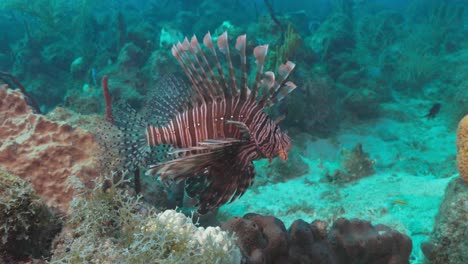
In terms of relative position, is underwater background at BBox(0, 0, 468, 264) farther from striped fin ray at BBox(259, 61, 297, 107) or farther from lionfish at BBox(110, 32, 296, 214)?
striped fin ray at BBox(259, 61, 297, 107)

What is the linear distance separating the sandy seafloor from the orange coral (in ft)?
3.76

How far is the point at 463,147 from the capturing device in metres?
3.29

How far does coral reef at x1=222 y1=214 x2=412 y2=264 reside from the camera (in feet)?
8.66

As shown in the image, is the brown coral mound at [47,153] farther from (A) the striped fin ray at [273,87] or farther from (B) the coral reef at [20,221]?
(A) the striped fin ray at [273,87]

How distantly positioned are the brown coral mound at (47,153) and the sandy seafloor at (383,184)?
263 cm

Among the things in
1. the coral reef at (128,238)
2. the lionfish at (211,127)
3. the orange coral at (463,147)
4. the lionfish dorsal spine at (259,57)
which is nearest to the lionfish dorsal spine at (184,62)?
the lionfish at (211,127)

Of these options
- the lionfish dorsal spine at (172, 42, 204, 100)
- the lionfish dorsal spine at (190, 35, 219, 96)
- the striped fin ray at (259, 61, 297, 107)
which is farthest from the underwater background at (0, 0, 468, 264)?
the striped fin ray at (259, 61, 297, 107)

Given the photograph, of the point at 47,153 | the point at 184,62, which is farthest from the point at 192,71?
the point at 47,153

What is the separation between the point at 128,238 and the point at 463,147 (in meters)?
3.30

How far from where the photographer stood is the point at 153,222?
7.15 feet

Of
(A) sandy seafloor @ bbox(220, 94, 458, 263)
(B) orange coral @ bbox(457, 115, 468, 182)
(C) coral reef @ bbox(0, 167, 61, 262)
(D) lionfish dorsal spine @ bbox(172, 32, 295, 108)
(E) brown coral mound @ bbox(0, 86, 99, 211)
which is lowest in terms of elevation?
(A) sandy seafloor @ bbox(220, 94, 458, 263)

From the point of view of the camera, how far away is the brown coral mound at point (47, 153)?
267 centimetres

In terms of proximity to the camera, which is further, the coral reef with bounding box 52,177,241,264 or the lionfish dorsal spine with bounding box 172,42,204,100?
the lionfish dorsal spine with bounding box 172,42,204,100

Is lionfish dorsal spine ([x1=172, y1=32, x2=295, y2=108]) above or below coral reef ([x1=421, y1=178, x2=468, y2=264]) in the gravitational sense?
above
